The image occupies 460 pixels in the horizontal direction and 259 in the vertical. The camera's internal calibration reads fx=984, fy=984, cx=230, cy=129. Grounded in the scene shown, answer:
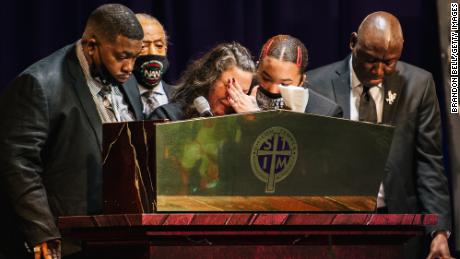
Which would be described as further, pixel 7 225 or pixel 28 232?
pixel 7 225

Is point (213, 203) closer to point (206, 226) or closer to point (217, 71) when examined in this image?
point (206, 226)

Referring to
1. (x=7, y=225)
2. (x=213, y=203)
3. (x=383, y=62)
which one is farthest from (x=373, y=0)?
(x=213, y=203)

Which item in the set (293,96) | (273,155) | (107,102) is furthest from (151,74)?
(273,155)

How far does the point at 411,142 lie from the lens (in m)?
3.60

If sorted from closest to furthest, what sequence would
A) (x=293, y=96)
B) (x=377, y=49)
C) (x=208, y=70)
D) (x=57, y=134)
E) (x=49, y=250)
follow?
(x=293, y=96)
(x=49, y=250)
(x=57, y=134)
(x=208, y=70)
(x=377, y=49)

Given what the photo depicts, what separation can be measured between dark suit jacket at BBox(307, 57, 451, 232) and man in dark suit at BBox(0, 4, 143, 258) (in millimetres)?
937

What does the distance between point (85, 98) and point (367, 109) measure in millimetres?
1076

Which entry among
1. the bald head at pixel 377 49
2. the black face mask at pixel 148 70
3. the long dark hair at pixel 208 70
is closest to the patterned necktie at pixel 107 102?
the long dark hair at pixel 208 70

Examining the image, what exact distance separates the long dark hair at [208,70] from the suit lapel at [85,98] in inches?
13.7

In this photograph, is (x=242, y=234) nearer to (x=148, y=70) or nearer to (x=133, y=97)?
(x=133, y=97)

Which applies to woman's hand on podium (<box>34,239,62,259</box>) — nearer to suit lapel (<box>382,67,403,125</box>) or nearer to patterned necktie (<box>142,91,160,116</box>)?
patterned necktie (<box>142,91,160,116</box>)

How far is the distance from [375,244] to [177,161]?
21.1 inches

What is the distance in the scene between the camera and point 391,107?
11.7 ft

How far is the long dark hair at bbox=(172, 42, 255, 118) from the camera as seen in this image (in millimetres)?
3266
